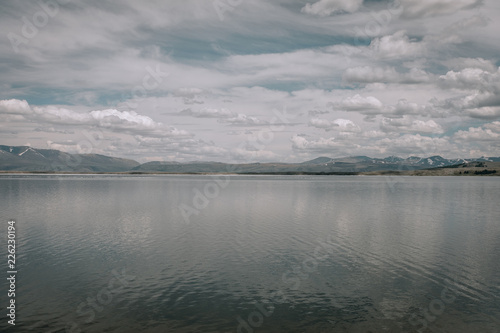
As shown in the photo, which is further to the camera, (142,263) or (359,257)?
(359,257)

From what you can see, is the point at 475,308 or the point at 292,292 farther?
the point at 292,292

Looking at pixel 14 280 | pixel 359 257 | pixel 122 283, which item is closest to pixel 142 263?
pixel 122 283

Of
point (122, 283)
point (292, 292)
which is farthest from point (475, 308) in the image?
point (122, 283)

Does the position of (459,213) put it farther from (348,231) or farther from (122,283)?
(122,283)

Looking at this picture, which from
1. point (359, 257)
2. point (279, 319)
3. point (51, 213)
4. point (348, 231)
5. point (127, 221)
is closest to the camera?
point (279, 319)

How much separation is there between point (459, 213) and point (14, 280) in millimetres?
88026

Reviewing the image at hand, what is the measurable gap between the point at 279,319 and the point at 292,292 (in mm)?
5369

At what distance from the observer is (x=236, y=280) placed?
32.8m

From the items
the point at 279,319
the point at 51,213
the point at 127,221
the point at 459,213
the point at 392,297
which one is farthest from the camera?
the point at 459,213

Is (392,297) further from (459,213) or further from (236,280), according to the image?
(459,213)

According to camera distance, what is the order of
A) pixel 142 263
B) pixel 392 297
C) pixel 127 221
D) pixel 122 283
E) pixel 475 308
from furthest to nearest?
pixel 127 221, pixel 142 263, pixel 122 283, pixel 392 297, pixel 475 308

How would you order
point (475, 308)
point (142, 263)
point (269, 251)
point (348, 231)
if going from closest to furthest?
1. point (475, 308)
2. point (142, 263)
3. point (269, 251)
4. point (348, 231)

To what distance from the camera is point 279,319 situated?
24859 millimetres

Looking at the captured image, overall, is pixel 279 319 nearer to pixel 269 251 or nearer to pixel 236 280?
pixel 236 280
